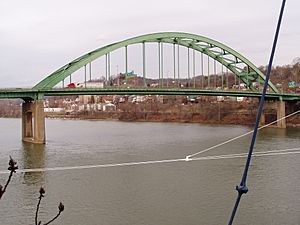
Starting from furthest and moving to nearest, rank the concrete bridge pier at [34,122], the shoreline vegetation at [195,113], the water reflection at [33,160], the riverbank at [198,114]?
the riverbank at [198,114], the shoreline vegetation at [195,113], the concrete bridge pier at [34,122], the water reflection at [33,160]

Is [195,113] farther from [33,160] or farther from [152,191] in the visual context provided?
[152,191]

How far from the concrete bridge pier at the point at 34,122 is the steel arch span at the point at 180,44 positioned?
112 cm

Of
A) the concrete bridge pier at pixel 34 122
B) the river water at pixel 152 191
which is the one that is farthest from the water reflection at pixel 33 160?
the concrete bridge pier at pixel 34 122

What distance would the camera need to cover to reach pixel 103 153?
16328 mm

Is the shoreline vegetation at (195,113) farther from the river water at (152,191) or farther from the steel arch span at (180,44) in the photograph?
the river water at (152,191)

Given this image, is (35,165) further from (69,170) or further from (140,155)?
(140,155)

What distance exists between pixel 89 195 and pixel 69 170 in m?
3.36

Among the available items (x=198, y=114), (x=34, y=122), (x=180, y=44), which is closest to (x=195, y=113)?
(x=198, y=114)

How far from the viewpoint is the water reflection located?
11.2m

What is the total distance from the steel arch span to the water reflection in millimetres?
4167

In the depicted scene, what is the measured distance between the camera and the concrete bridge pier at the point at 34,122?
20.3 meters

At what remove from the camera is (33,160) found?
575 inches

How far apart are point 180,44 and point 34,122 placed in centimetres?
1311

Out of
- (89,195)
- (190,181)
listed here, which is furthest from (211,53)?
(89,195)
